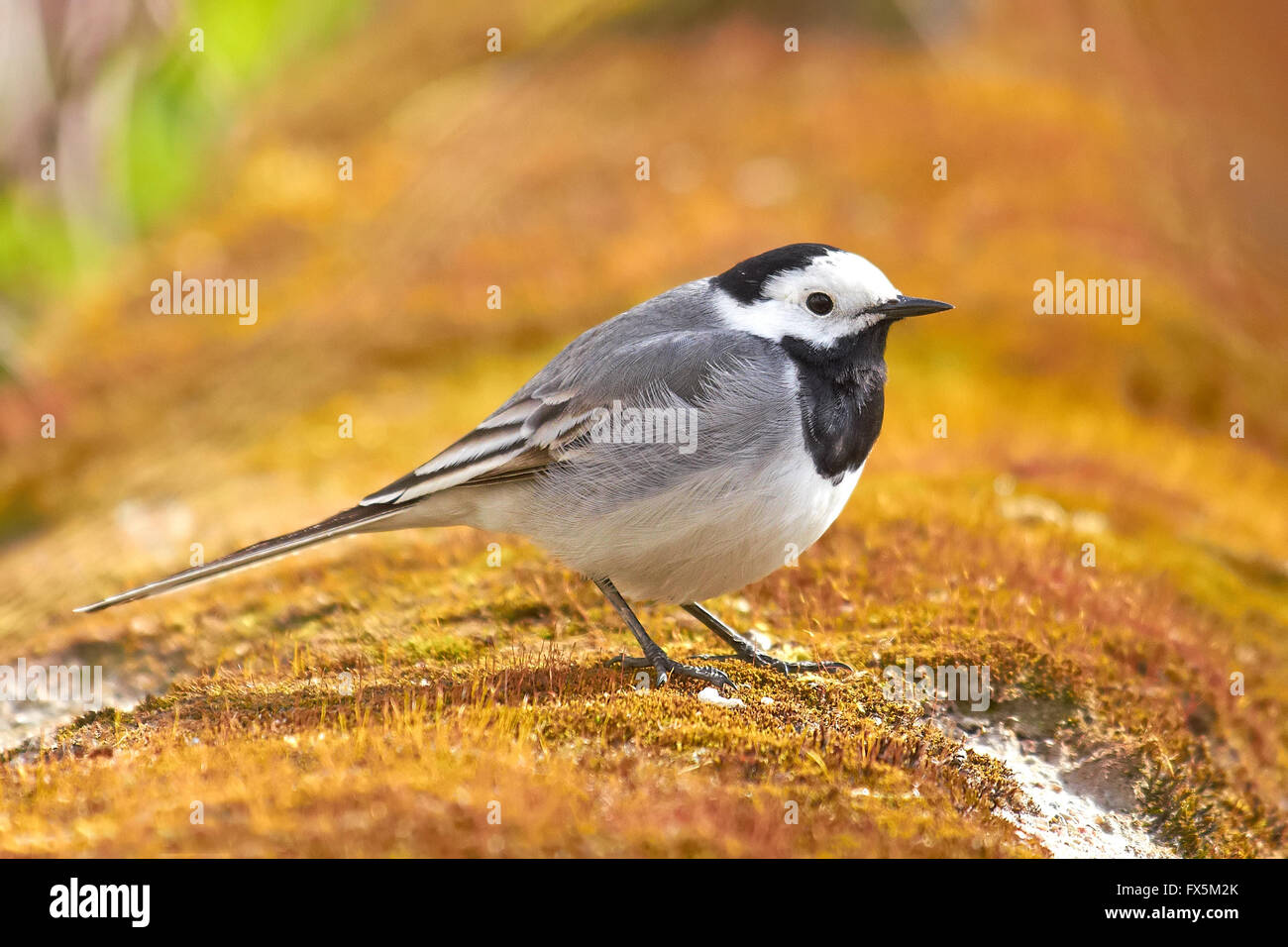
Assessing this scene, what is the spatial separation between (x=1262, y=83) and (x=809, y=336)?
52.4 ft

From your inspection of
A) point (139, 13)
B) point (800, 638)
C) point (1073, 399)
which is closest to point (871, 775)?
point (800, 638)

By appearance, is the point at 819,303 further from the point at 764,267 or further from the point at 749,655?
the point at 749,655

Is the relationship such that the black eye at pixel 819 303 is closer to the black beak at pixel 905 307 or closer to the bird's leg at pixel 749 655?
the black beak at pixel 905 307

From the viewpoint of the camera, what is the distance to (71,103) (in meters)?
11.2

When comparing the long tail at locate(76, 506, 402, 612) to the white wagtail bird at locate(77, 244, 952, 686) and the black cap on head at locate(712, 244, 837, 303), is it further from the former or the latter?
the black cap on head at locate(712, 244, 837, 303)

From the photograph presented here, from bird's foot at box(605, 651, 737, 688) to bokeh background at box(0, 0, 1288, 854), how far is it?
0.25 m

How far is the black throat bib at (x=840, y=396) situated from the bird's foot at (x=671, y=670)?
1236 mm
